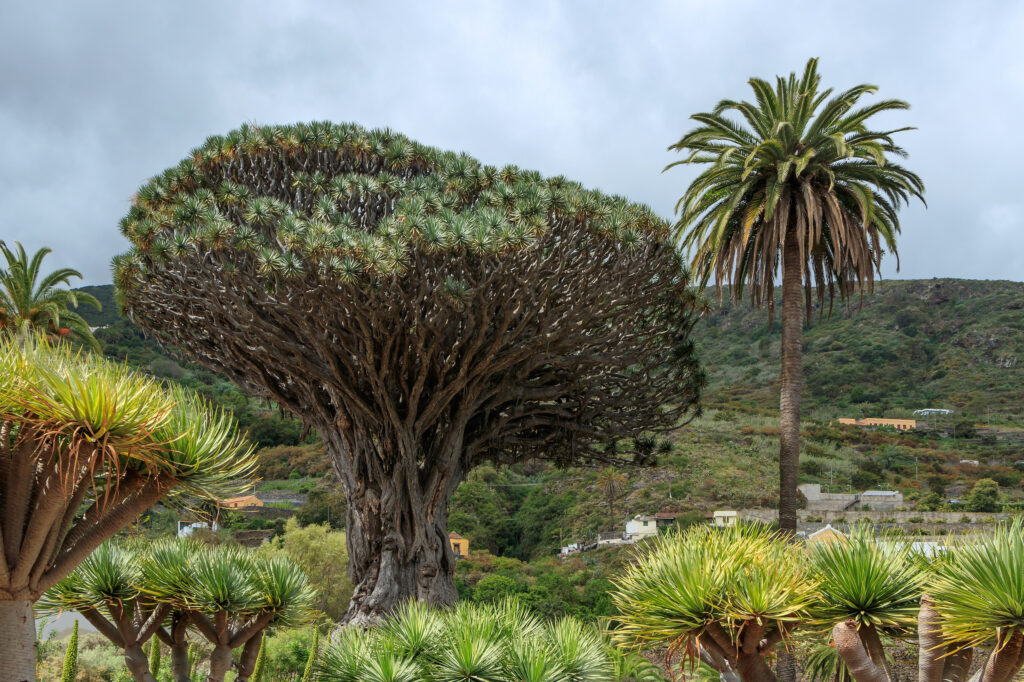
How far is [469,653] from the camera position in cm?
721

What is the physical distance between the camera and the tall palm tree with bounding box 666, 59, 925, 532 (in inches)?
547

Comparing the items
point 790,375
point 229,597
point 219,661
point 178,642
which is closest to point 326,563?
point 790,375

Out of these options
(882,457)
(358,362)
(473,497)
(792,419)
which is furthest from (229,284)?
(882,457)

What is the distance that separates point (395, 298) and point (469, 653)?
6365 millimetres

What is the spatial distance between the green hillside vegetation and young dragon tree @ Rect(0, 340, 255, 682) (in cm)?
1471

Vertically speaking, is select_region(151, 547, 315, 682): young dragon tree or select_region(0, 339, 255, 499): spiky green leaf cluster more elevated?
select_region(0, 339, 255, 499): spiky green leaf cluster

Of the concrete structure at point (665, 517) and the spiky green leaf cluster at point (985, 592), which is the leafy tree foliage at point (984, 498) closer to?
the concrete structure at point (665, 517)

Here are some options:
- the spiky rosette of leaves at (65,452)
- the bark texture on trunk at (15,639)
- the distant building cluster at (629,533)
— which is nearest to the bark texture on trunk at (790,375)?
the spiky rosette of leaves at (65,452)

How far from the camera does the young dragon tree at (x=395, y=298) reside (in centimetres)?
1184

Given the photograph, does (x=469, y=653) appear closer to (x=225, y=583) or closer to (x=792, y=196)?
(x=225, y=583)

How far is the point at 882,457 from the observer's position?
57.2m

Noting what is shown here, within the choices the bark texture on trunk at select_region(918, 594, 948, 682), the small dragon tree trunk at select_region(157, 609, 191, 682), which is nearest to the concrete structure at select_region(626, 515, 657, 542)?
the small dragon tree trunk at select_region(157, 609, 191, 682)

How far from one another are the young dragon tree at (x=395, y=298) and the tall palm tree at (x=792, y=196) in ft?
5.13

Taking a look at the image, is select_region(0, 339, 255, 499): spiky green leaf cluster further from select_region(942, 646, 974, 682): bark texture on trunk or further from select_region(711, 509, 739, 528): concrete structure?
select_region(942, 646, 974, 682): bark texture on trunk
